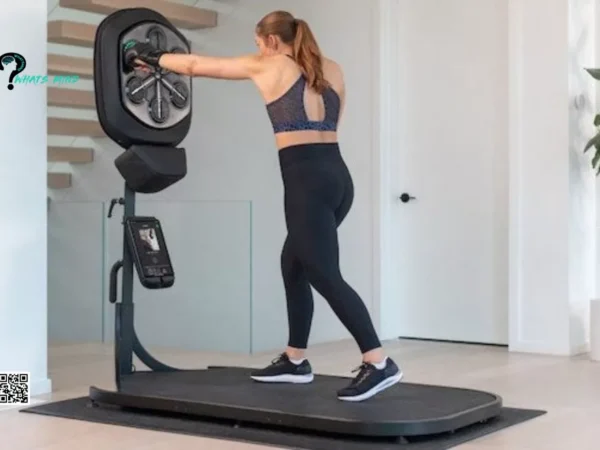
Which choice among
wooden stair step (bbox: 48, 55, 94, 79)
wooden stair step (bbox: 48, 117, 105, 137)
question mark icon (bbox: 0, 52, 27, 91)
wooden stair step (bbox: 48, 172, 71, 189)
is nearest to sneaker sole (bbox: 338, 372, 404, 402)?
question mark icon (bbox: 0, 52, 27, 91)

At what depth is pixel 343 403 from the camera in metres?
4.04

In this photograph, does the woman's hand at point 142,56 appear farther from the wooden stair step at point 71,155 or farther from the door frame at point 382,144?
the wooden stair step at point 71,155

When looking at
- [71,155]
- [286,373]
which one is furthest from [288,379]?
[71,155]

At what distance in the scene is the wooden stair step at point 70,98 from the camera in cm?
695

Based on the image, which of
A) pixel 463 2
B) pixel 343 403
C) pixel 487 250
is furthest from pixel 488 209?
pixel 343 403

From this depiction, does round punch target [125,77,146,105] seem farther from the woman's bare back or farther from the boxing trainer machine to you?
the woman's bare back

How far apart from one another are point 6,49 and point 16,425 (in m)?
1.61

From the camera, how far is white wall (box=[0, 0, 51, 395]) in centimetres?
466

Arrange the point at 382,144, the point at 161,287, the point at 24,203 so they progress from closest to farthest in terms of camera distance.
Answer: the point at 161,287 → the point at 24,203 → the point at 382,144

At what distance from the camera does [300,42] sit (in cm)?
418

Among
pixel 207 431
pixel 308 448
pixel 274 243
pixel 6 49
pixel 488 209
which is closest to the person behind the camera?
pixel 308 448

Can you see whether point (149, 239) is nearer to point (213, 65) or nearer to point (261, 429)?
point (213, 65)

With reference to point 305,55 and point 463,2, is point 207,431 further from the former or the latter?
point 463,2

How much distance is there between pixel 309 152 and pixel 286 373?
956 millimetres
